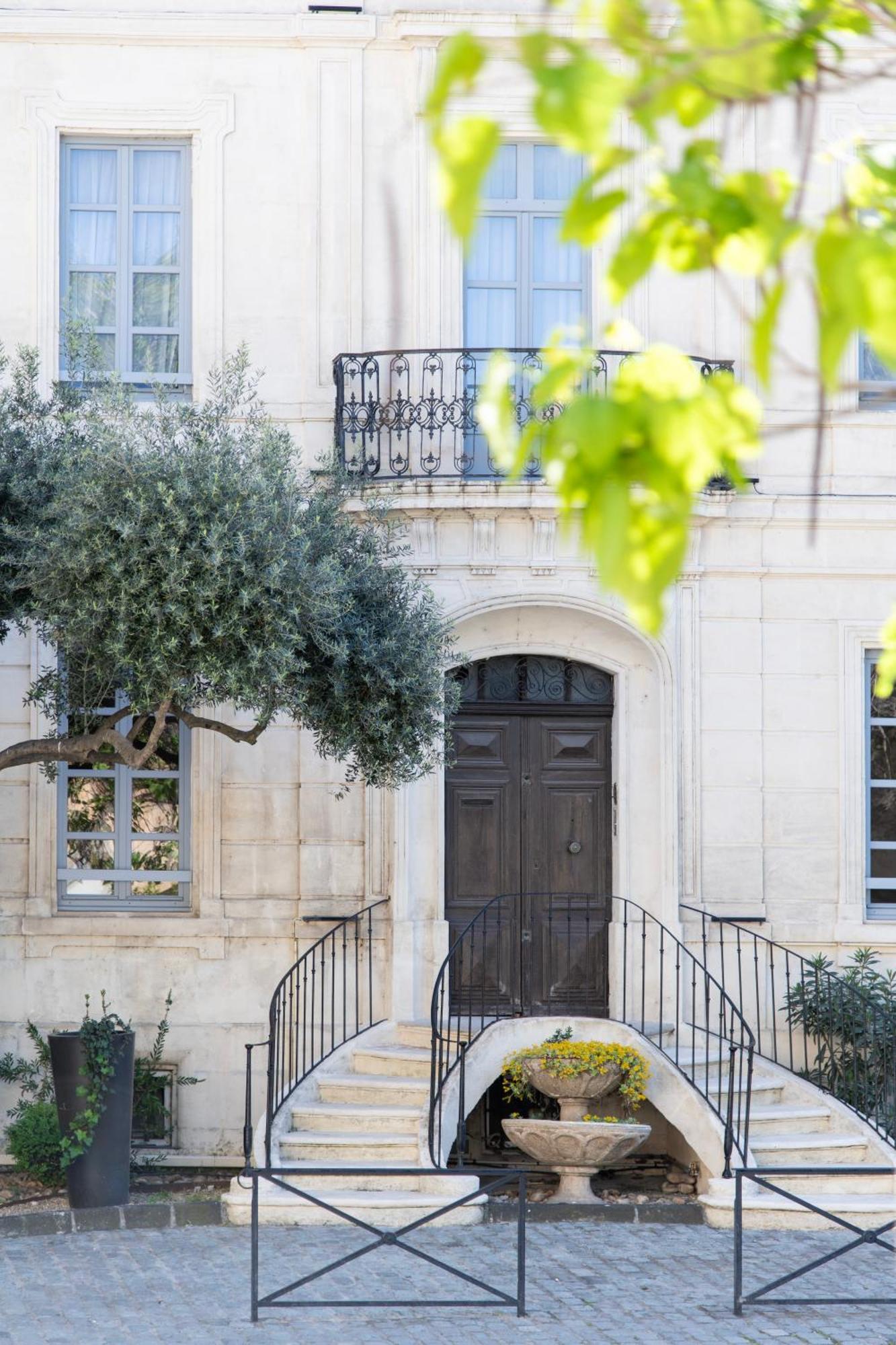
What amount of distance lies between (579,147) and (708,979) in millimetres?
9103

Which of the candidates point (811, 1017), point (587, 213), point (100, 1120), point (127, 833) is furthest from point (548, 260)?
point (587, 213)

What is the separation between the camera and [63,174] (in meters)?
12.5

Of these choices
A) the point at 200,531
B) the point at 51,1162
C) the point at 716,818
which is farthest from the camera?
the point at 716,818

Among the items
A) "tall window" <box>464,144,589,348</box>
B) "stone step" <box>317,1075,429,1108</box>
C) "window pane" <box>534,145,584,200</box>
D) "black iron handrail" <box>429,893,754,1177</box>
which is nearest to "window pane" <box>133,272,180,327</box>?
"tall window" <box>464,144,589,348</box>

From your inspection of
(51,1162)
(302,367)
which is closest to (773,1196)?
(51,1162)

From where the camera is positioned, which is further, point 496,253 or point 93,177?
point 496,253

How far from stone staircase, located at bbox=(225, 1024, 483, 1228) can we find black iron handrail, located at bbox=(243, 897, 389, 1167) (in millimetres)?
225

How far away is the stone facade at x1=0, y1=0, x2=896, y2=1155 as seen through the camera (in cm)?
1202

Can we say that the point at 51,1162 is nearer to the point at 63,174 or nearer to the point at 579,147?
the point at 63,174

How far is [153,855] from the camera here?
40.7 ft

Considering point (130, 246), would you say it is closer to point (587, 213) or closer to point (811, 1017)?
point (811, 1017)

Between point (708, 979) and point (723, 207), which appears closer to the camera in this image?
point (723, 207)

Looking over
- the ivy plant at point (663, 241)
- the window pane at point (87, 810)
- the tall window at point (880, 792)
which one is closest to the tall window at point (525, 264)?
the tall window at point (880, 792)

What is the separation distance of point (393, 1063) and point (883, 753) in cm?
423
